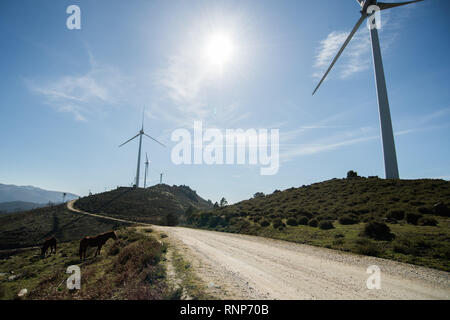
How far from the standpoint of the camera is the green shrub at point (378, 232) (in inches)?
674

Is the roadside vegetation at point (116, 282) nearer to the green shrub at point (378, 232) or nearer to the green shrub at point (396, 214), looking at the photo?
the green shrub at point (378, 232)

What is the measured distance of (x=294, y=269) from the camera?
10.6 m

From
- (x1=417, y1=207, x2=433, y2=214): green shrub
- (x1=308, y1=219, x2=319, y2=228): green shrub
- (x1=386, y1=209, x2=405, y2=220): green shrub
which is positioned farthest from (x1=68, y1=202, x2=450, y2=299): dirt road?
(x1=417, y1=207, x2=433, y2=214): green shrub

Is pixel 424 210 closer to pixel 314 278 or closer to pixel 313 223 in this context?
pixel 313 223

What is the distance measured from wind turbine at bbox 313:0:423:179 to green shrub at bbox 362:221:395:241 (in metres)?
23.6

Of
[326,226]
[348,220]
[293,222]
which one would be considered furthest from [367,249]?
[293,222]

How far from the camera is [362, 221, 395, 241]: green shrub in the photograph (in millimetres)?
17125

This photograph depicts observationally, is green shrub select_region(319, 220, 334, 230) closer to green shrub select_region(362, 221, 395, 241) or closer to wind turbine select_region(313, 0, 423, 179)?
green shrub select_region(362, 221, 395, 241)

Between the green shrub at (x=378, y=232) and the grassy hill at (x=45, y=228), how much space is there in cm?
5025

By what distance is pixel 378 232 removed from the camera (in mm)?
17734

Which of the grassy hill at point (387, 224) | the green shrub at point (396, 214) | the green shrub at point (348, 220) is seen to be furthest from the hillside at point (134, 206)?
the green shrub at point (396, 214)
